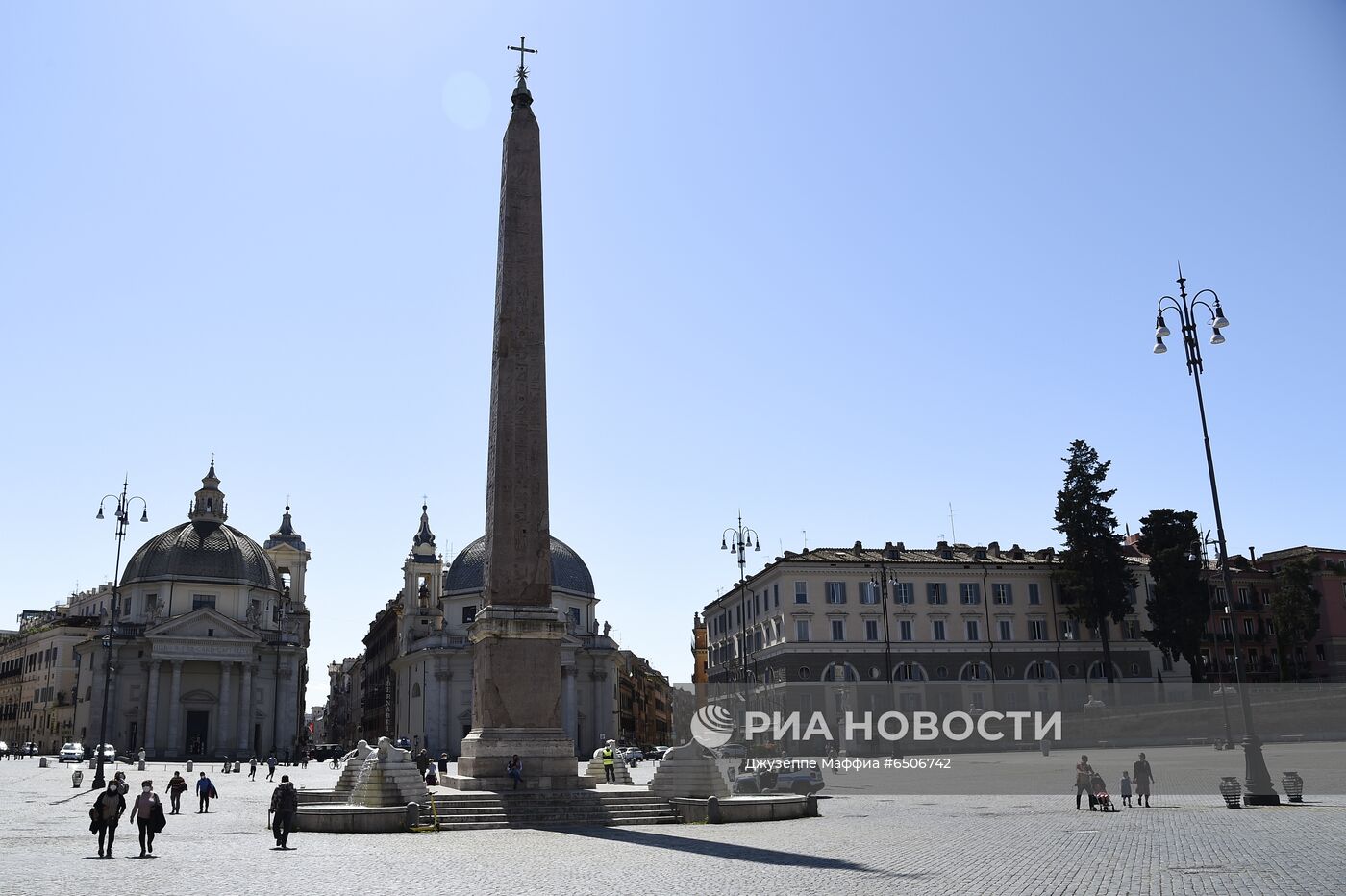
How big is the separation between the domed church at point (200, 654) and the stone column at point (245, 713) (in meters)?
0.07

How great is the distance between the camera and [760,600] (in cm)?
7088

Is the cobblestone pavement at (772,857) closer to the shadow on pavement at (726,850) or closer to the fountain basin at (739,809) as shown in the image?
the shadow on pavement at (726,850)

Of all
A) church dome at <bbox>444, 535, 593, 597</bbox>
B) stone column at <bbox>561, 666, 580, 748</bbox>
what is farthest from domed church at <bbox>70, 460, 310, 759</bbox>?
stone column at <bbox>561, 666, 580, 748</bbox>

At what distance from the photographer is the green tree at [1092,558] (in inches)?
2596

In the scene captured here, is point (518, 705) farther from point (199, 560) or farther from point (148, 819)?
point (199, 560)

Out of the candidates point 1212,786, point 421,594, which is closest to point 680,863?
point 1212,786

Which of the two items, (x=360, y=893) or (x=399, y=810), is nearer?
(x=360, y=893)

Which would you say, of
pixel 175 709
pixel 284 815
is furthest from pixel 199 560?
pixel 284 815

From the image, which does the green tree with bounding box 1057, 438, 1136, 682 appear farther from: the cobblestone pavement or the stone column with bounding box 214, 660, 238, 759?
the stone column with bounding box 214, 660, 238, 759

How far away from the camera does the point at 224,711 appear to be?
239 feet

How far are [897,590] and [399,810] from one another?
5074 cm

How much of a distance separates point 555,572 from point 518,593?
55396 mm

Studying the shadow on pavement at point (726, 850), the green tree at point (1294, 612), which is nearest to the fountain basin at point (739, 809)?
the shadow on pavement at point (726, 850)

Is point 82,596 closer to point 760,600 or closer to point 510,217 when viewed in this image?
point 760,600
